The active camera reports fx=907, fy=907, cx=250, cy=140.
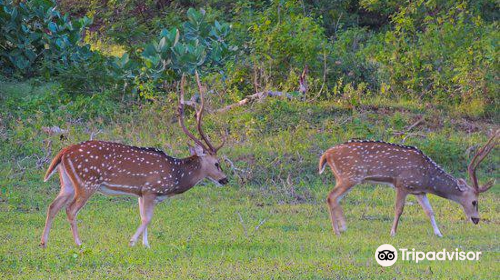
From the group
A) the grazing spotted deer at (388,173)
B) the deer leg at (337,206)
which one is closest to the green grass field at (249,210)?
the deer leg at (337,206)

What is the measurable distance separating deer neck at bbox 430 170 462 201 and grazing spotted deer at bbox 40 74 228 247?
3046 mm

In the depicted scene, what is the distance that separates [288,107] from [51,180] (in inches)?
169

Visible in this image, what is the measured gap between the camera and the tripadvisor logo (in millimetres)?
8867

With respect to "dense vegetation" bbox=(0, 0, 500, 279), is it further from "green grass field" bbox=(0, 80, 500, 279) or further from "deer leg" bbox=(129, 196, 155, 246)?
"deer leg" bbox=(129, 196, 155, 246)

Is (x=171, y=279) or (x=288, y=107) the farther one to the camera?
(x=288, y=107)

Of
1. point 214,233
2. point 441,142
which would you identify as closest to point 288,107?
point 441,142

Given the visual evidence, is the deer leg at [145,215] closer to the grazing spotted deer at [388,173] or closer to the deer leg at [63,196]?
the deer leg at [63,196]

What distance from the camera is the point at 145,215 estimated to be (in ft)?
31.1

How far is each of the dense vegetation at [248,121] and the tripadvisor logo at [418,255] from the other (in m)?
0.16

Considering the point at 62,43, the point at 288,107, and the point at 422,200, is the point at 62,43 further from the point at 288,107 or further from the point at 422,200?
the point at 422,200

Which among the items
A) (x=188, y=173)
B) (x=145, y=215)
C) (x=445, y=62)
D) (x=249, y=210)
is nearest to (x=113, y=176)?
(x=145, y=215)

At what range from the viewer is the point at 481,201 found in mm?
12477

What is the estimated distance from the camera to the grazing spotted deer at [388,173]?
10.7m

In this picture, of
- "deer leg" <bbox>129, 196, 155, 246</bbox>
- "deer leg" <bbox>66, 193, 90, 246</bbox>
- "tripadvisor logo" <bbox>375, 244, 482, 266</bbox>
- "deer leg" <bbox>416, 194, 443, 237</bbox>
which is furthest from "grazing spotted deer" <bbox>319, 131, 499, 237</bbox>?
"deer leg" <bbox>66, 193, 90, 246</bbox>
